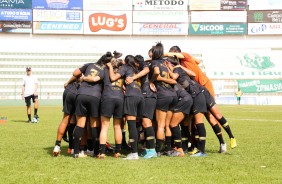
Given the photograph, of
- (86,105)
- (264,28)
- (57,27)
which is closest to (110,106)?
(86,105)

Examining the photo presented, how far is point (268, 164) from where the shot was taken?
7.53 m

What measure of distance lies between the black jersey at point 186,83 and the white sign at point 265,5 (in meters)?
52.0

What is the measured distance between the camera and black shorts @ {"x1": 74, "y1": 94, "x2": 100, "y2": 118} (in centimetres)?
845

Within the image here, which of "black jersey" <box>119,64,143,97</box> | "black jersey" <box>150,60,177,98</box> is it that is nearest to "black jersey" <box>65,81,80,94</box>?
"black jersey" <box>119,64,143,97</box>

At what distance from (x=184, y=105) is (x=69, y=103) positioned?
83.5 inches

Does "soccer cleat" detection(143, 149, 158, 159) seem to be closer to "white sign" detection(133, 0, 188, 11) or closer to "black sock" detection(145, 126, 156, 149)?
"black sock" detection(145, 126, 156, 149)

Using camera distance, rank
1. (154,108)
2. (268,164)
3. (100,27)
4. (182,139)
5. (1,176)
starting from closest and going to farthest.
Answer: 1. (1,176)
2. (268,164)
3. (154,108)
4. (182,139)
5. (100,27)

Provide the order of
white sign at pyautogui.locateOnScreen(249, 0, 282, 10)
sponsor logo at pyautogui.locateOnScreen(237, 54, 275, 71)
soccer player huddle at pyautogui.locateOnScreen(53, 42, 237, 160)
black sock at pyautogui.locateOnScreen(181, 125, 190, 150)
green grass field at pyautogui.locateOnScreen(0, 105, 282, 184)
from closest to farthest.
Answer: green grass field at pyautogui.locateOnScreen(0, 105, 282, 184), soccer player huddle at pyautogui.locateOnScreen(53, 42, 237, 160), black sock at pyautogui.locateOnScreen(181, 125, 190, 150), sponsor logo at pyautogui.locateOnScreen(237, 54, 275, 71), white sign at pyautogui.locateOnScreen(249, 0, 282, 10)

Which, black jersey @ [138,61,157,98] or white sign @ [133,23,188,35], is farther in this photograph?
white sign @ [133,23,188,35]

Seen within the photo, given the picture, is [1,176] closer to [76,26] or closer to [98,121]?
[98,121]

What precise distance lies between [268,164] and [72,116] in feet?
12.5

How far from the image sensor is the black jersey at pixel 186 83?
903 centimetres

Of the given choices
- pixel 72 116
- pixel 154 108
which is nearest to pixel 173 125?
pixel 154 108

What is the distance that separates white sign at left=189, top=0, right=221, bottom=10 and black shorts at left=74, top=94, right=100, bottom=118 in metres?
51.1
